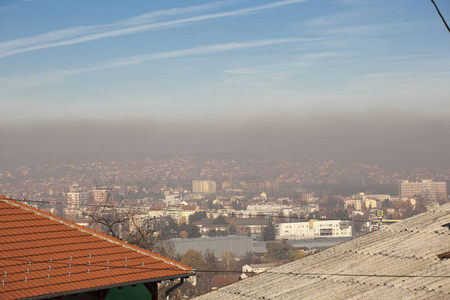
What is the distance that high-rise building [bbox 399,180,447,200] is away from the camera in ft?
578

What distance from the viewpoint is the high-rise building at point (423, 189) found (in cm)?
17623

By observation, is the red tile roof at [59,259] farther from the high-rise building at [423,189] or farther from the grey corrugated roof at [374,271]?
the high-rise building at [423,189]

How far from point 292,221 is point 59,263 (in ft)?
491

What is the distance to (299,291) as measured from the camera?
6.38 meters

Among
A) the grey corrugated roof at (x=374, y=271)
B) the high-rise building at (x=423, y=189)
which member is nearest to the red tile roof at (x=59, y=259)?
the grey corrugated roof at (x=374, y=271)

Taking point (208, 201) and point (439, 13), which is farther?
point (208, 201)

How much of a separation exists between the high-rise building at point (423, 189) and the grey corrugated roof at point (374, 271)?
172777mm

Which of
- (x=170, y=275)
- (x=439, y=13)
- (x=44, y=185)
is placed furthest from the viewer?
(x=44, y=185)

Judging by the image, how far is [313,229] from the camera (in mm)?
153125

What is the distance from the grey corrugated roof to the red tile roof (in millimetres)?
1006

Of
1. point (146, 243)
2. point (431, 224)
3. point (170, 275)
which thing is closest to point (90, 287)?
point (170, 275)

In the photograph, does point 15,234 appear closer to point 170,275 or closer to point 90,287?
point 90,287

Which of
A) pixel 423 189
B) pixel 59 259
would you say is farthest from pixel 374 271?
pixel 423 189

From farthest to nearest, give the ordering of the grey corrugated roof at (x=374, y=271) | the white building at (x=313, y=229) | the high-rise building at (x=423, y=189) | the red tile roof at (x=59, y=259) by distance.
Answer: the high-rise building at (x=423, y=189) < the white building at (x=313, y=229) < the red tile roof at (x=59, y=259) < the grey corrugated roof at (x=374, y=271)
